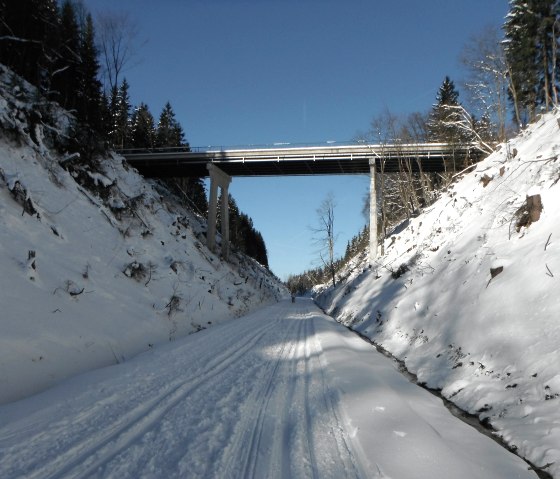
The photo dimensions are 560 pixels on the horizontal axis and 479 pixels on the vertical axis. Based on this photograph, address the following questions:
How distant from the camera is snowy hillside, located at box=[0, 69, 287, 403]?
230 inches

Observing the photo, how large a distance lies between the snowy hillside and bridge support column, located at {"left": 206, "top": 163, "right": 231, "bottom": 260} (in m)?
15.9

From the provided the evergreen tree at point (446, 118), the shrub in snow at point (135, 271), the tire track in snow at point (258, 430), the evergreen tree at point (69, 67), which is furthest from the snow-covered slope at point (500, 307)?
the evergreen tree at point (69, 67)

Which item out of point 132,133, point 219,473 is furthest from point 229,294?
point 132,133

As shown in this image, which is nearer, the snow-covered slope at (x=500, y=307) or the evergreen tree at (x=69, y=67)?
the snow-covered slope at (x=500, y=307)

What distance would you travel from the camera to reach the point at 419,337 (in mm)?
8516

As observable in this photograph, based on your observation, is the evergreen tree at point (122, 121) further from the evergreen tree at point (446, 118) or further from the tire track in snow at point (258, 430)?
the tire track in snow at point (258, 430)

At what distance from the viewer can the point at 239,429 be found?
3795mm

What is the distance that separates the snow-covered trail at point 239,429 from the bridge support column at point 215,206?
2849 cm

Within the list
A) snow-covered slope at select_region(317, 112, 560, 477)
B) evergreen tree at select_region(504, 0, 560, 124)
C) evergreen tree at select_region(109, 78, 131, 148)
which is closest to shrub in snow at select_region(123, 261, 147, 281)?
snow-covered slope at select_region(317, 112, 560, 477)

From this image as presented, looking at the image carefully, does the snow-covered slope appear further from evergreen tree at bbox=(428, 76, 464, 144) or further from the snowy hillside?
evergreen tree at bbox=(428, 76, 464, 144)

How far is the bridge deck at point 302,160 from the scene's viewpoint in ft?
98.7

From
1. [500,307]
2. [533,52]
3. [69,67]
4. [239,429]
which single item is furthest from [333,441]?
[69,67]

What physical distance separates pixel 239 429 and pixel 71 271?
6.62 metres

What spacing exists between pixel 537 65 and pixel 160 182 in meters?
37.8
